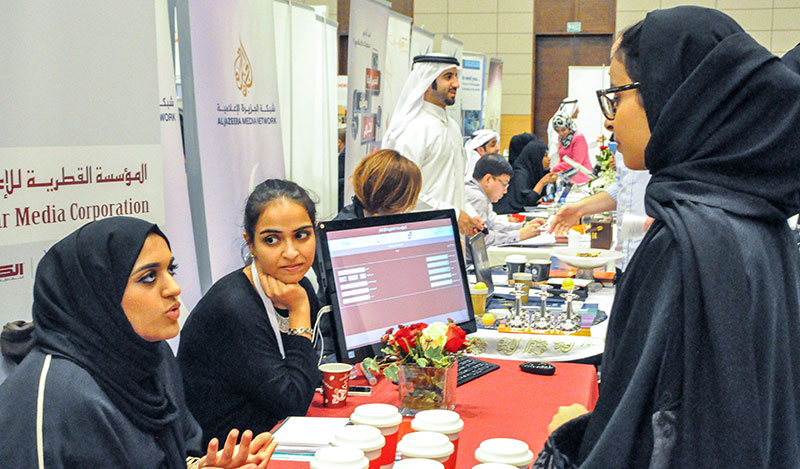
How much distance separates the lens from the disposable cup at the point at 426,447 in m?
1.38

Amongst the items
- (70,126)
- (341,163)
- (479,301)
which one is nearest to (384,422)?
(70,126)

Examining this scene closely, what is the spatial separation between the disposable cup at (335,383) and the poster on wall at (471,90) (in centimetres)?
846

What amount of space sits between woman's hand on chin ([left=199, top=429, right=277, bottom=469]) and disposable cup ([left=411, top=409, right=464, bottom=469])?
31cm

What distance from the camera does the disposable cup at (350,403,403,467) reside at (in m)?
1.51

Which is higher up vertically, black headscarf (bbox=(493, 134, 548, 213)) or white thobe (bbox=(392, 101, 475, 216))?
white thobe (bbox=(392, 101, 475, 216))

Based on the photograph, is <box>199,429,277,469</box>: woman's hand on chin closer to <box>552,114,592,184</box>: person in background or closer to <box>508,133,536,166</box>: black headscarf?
<box>552,114,592,184</box>: person in background

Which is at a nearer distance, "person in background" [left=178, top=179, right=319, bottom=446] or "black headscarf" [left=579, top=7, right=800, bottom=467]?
"black headscarf" [left=579, top=7, right=800, bottom=467]

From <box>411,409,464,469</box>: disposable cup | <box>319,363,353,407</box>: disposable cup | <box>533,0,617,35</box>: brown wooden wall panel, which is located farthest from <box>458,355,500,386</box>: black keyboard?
<box>533,0,617,35</box>: brown wooden wall panel

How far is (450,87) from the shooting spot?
553 centimetres

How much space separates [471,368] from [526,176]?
5455mm

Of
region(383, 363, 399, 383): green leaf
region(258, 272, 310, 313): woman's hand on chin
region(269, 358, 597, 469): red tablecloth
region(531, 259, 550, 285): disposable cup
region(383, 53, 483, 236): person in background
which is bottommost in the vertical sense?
region(269, 358, 597, 469): red tablecloth

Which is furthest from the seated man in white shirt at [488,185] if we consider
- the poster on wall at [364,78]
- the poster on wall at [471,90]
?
the poster on wall at [471,90]

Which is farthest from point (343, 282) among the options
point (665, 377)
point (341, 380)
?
point (665, 377)

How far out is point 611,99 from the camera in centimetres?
144
